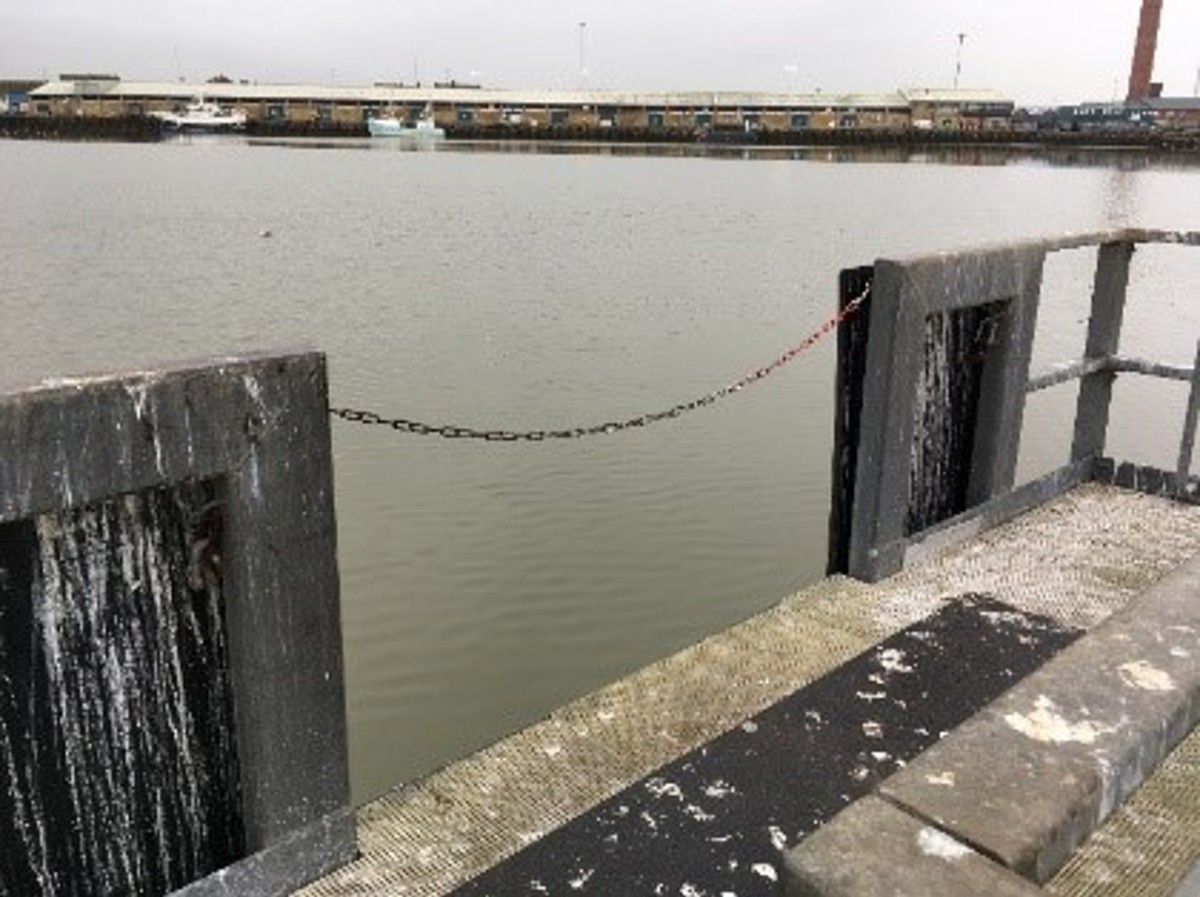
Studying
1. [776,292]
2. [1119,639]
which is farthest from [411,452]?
[776,292]

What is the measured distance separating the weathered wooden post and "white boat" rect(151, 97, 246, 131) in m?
140

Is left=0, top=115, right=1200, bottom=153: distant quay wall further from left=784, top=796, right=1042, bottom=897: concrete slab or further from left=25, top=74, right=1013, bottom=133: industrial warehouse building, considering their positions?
left=784, top=796, right=1042, bottom=897: concrete slab

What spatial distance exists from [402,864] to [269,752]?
1.80ft

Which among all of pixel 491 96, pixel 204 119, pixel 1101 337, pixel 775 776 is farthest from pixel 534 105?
pixel 775 776


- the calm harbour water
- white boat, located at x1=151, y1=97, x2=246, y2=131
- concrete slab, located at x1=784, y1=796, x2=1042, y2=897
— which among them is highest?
white boat, located at x1=151, y1=97, x2=246, y2=131

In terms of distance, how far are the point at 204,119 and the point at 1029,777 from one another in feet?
484

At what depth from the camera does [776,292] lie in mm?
21797

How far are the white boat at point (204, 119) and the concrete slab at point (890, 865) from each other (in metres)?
142

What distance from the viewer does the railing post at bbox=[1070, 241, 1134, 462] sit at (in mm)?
5887

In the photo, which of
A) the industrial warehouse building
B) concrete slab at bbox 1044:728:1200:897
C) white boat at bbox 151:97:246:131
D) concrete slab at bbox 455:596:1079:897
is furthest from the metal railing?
the industrial warehouse building

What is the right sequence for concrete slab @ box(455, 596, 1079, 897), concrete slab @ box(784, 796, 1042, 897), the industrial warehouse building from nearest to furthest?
concrete slab @ box(784, 796, 1042, 897) < concrete slab @ box(455, 596, 1079, 897) < the industrial warehouse building

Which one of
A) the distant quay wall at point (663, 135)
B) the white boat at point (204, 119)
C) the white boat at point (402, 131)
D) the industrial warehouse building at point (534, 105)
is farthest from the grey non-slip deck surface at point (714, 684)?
the industrial warehouse building at point (534, 105)

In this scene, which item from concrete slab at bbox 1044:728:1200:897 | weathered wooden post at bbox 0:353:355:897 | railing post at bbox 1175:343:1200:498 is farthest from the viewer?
railing post at bbox 1175:343:1200:498

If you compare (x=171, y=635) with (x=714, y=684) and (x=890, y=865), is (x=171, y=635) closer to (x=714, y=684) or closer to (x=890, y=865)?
(x=890, y=865)
